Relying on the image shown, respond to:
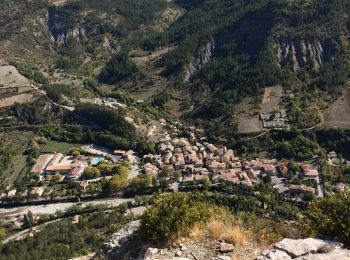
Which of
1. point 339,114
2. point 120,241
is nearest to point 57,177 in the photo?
point 339,114

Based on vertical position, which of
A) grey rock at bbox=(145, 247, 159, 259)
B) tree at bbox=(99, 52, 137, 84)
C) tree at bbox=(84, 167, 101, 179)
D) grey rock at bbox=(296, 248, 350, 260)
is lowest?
grey rock at bbox=(296, 248, 350, 260)

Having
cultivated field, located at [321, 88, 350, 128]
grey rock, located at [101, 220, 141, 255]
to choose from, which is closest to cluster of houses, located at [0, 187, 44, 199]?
cultivated field, located at [321, 88, 350, 128]

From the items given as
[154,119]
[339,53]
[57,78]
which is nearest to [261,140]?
[154,119]

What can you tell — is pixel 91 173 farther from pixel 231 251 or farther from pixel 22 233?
pixel 231 251

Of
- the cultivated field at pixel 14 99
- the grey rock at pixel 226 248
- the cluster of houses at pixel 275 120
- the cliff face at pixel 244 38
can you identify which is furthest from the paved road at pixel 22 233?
the cliff face at pixel 244 38

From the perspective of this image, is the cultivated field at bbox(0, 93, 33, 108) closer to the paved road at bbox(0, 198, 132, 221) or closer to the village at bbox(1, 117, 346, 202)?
the village at bbox(1, 117, 346, 202)

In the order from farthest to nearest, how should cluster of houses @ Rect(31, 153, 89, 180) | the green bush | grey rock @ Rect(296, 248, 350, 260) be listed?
cluster of houses @ Rect(31, 153, 89, 180) < the green bush < grey rock @ Rect(296, 248, 350, 260)
